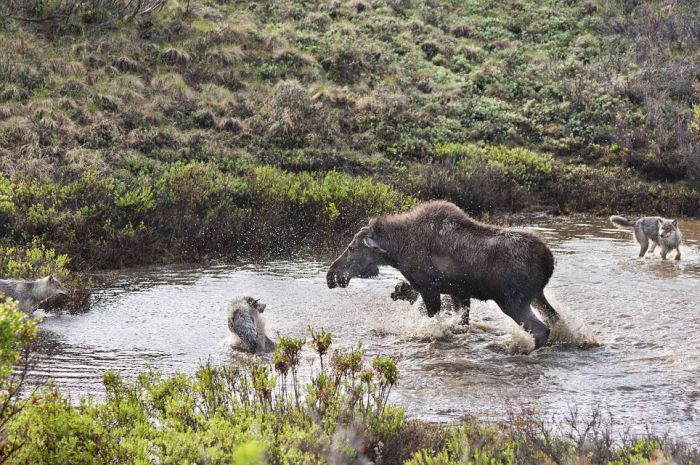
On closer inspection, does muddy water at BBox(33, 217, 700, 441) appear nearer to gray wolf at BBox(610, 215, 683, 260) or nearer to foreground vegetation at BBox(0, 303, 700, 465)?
gray wolf at BBox(610, 215, 683, 260)

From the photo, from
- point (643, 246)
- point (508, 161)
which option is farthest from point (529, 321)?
point (508, 161)

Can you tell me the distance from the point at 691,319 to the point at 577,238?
7420 mm

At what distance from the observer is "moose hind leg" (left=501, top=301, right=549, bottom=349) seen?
9.45 m

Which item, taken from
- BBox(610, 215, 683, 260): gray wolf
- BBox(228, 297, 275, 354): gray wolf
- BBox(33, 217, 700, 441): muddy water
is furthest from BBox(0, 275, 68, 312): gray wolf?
BBox(610, 215, 683, 260): gray wolf

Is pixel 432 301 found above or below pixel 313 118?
below

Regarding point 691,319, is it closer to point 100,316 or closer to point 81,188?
point 100,316

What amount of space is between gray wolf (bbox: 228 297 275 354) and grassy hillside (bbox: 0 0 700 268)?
5052 millimetres

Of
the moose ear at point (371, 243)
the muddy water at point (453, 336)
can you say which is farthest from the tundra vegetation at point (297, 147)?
the moose ear at point (371, 243)

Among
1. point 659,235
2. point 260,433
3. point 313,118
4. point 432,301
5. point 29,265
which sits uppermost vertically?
point 313,118

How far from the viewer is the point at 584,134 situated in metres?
27.0

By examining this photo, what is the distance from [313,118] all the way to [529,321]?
16.8 m

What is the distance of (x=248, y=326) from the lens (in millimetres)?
9414

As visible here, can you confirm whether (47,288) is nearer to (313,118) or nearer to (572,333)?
(572,333)

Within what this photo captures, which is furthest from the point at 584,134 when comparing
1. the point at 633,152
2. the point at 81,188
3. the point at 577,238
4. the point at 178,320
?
the point at 178,320
